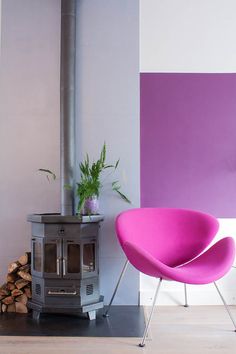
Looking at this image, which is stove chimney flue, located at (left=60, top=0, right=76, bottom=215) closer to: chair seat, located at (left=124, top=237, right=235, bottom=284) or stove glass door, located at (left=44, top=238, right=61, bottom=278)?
stove glass door, located at (left=44, top=238, right=61, bottom=278)

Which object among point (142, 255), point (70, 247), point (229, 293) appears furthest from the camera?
point (229, 293)

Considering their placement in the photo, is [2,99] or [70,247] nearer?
[70,247]

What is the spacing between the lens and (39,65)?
3.18m

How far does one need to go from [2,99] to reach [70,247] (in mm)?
1431

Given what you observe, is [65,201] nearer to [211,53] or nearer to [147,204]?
[147,204]

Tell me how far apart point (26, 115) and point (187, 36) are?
1577 millimetres

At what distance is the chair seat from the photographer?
2254mm

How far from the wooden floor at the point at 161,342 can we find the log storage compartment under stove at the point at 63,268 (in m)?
0.35

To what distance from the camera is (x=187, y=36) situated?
10.6 ft

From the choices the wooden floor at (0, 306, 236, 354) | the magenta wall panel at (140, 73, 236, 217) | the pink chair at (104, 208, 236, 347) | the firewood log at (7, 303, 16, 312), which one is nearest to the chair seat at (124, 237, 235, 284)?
the pink chair at (104, 208, 236, 347)

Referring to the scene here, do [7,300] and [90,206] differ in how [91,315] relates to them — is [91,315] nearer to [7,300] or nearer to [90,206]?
[7,300]

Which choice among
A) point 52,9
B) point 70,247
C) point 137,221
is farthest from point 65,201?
point 52,9

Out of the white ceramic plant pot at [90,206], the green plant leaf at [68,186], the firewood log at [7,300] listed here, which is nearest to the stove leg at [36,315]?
the firewood log at [7,300]

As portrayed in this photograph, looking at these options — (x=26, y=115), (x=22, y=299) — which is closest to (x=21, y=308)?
(x=22, y=299)
